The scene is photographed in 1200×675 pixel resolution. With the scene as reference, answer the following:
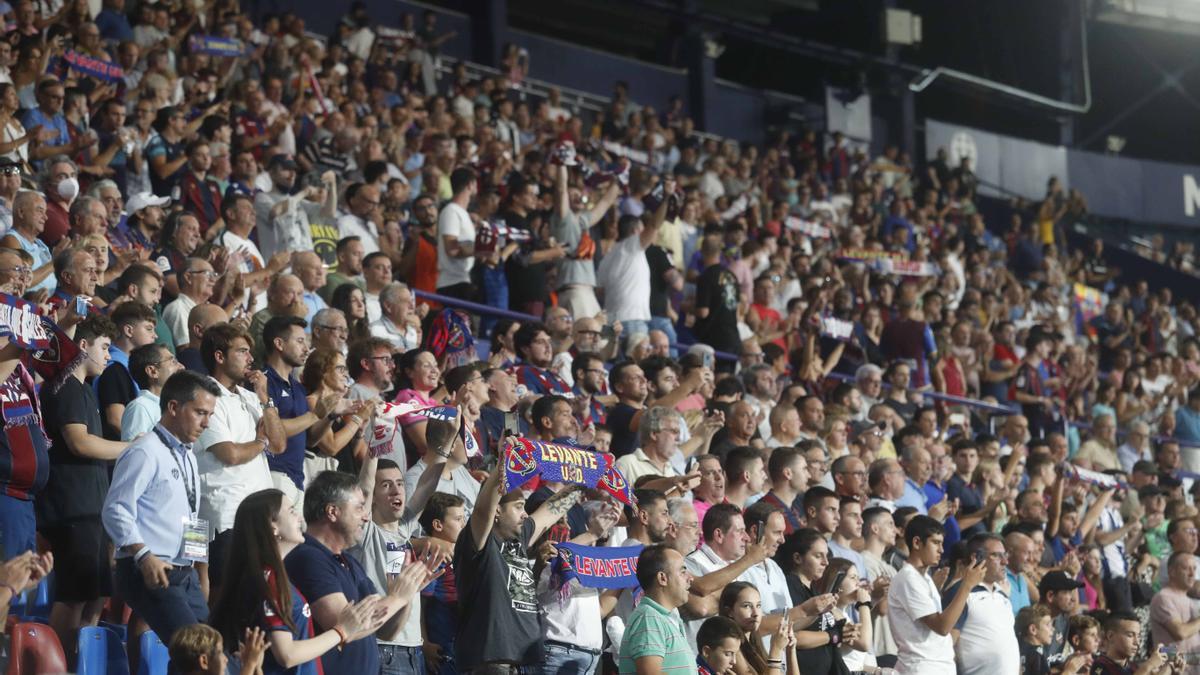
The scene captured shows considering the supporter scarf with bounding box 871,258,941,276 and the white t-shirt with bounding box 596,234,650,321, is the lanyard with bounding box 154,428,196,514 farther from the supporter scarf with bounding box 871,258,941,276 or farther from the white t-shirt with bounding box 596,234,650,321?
the supporter scarf with bounding box 871,258,941,276

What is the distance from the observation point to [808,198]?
20.2m

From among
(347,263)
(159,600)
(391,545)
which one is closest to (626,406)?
(347,263)

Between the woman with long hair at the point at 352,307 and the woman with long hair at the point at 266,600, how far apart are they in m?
3.82

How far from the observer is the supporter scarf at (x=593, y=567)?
23.0 ft

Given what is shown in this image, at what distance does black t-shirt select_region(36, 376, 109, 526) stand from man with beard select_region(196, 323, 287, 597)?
43 centimetres

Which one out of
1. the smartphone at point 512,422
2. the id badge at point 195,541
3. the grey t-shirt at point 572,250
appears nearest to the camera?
the id badge at point 195,541

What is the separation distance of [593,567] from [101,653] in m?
1.97

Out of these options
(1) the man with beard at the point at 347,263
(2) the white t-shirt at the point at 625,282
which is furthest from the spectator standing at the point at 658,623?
(2) the white t-shirt at the point at 625,282

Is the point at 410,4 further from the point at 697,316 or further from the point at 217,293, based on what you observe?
the point at 217,293

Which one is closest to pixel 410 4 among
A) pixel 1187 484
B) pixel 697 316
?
pixel 697 316

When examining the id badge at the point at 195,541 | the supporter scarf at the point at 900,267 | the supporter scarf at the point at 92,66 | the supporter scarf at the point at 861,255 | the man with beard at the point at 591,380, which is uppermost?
the supporter scarf at the point at 92,66

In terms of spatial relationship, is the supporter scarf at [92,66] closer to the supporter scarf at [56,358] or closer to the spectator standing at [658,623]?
the supporter scarf at [56,358]

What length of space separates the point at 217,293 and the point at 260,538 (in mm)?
3572

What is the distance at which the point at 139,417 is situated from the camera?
672cm
